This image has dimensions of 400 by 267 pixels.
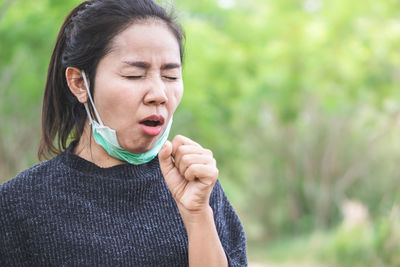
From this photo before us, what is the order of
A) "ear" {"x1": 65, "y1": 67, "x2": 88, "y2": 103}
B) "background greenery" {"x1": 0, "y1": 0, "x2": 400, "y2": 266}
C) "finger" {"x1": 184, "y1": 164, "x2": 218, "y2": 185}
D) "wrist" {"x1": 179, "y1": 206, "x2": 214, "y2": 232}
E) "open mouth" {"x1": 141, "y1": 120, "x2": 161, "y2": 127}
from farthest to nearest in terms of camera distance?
"background greenery" {"x1": 0, "y1": 0, "x2": 400, "y2": 266} → "ear" {"x1": 65, "y1": 67, "x2": 88, "y2": 103} → "open mouth" {"x1": 141, "y1": 120, "x2": 161, "y2": 127} → "wrist" {"x1": 179, "y1": 206, "x2": 214, "y2": 232} → "finger" {"x1": 184, "y1": 164, "x2": 218, "y2": 185}

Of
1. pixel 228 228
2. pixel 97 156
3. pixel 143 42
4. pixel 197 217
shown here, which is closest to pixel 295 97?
pixel 228 228

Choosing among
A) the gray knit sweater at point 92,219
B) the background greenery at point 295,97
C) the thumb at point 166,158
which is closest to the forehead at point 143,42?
the thumb at point 166,158

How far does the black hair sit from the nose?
0.69 feet

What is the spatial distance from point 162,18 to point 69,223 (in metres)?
0.83

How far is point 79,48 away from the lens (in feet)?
7.54

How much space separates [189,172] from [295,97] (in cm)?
1476

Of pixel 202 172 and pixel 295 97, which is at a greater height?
pixel 295 97

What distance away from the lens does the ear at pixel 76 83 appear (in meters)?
2.34

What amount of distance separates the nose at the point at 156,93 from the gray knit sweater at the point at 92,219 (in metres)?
0.31

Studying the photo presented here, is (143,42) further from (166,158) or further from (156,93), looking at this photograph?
(166,158)

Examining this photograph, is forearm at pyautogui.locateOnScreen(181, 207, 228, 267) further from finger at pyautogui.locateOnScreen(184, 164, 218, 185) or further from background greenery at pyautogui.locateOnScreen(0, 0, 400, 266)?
background greenery at pyautogui.locateOnScreen(0, 0, 400, 266)

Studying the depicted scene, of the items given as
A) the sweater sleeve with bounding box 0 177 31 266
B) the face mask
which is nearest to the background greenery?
the face mask

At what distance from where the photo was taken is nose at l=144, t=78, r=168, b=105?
7.10ft

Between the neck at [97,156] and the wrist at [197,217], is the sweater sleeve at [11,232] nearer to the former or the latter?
the neck at [97,156]
